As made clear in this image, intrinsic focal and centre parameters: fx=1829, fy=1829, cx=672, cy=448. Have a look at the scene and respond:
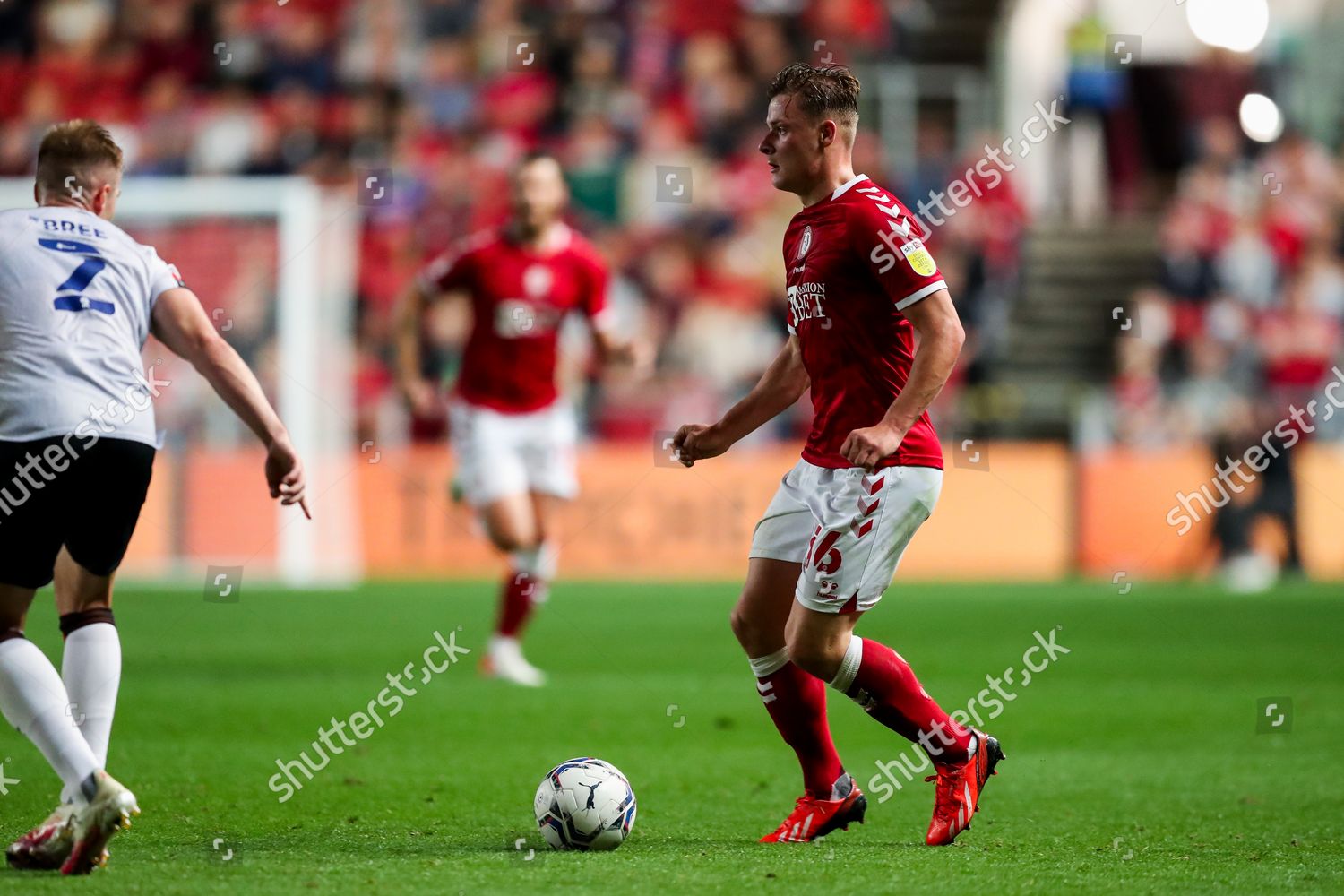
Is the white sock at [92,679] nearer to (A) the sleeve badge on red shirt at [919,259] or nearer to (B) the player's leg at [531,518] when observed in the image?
(A) the sleeve badge on red shirt at [919,259]

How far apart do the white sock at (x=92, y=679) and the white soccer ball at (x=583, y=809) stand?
4.27ft

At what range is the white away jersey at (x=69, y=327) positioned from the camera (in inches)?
203

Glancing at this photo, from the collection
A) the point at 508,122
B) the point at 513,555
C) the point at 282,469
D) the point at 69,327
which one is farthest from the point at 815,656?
the point at 508,122

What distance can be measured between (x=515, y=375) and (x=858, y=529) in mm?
5703

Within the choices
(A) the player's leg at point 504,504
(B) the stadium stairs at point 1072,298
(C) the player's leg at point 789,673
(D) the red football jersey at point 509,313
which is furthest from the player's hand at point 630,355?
(B) the stadium stairs at point 1072,298

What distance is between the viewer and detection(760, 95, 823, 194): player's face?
5.53m

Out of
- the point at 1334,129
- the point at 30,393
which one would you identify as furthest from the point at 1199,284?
the point at 30,393

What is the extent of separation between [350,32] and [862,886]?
768 inches

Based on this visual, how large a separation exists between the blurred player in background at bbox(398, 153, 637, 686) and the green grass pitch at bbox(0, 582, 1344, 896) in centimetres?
89

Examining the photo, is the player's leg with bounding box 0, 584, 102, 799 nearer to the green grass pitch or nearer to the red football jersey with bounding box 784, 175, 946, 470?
the green grass pitch

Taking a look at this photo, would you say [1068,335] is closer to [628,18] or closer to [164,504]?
[628,18]

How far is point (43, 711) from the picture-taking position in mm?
4965

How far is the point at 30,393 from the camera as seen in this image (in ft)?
16.9

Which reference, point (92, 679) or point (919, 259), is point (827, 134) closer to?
point (919, 259)
